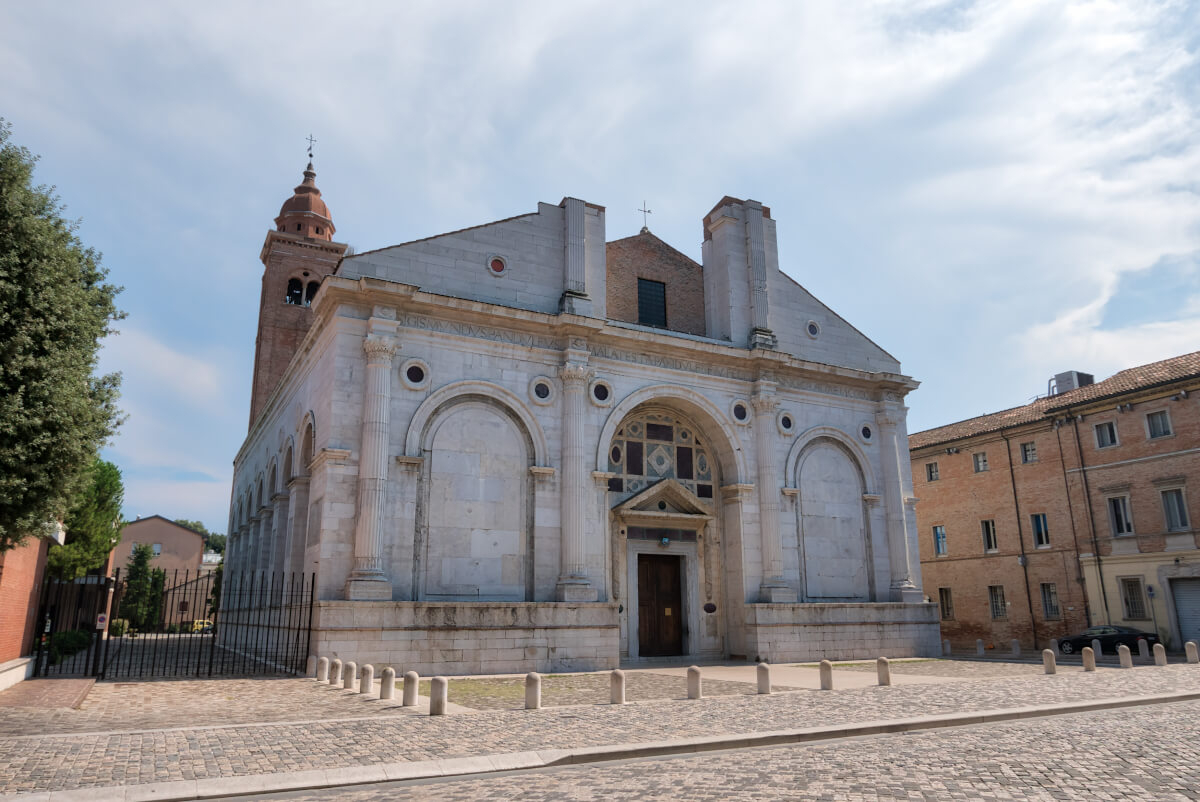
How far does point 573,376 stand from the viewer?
2166 cm

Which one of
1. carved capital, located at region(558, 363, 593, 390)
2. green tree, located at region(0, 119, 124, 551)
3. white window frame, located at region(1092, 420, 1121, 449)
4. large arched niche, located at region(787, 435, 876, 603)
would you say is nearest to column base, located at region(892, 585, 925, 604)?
large arched niche, located at region(787, 435, 876, 603)

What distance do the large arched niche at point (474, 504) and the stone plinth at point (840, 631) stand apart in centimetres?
715

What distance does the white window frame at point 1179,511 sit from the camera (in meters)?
29.1

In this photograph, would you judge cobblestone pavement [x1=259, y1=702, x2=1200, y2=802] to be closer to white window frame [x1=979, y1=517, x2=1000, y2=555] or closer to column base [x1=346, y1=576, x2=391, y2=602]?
column base [x1=346, y1=576, x2=391, y2=602]

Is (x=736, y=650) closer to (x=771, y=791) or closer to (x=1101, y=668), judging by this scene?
(x=1101, y=668)

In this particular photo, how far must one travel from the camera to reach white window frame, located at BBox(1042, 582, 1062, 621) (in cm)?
3291

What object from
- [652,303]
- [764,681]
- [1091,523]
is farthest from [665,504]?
[1091,523]

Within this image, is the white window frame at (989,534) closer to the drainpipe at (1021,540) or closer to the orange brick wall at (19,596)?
the drainpipe at (1021,540)

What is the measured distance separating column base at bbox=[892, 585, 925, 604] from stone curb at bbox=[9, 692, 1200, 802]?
546 inches

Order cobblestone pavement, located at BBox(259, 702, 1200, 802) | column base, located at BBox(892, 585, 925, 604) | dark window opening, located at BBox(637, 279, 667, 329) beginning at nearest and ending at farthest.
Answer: cobblestone pavement, located at BBox(259, 702, 1200, 802) < column base, located at BBox(892, 585, 925, 604) < dark window opening, located at BBox(637, 279, 667, 329)

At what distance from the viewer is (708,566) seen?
24375 millimetres

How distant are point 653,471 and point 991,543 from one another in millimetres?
20801

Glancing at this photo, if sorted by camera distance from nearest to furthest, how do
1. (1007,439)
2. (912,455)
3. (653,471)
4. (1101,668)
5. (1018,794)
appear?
(1018,794)
(1101,668)
(653,471)
(1007,439)
(912,455)

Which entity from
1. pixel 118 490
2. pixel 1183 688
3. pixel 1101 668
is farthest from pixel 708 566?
pixel 118 490
